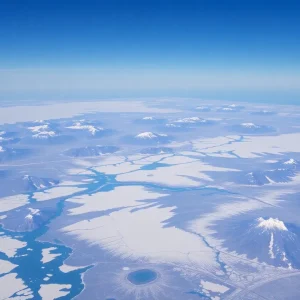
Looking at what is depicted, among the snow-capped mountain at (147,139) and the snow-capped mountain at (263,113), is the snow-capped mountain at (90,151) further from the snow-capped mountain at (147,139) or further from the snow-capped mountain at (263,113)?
the snow-capped mountain at (263,113)

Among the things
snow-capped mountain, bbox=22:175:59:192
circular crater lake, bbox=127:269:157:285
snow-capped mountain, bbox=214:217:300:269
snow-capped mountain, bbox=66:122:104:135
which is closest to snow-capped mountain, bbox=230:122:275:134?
snow-capped mountain, bbox=66:122:104:135

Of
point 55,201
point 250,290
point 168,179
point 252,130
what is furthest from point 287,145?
point 250,290

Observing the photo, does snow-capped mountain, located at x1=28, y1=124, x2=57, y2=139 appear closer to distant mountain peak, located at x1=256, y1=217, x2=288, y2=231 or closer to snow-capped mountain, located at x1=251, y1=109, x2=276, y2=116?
distant mountain peak, located at x1=256, y1=217, x2=288, y2=231

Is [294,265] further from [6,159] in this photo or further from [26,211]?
[6,159]

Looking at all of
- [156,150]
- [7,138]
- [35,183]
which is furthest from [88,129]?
[35,183]

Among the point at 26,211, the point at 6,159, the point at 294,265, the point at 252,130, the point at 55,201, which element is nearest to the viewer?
the point at 294,265

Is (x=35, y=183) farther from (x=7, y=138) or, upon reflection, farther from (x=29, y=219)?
(x=7, y=138)
